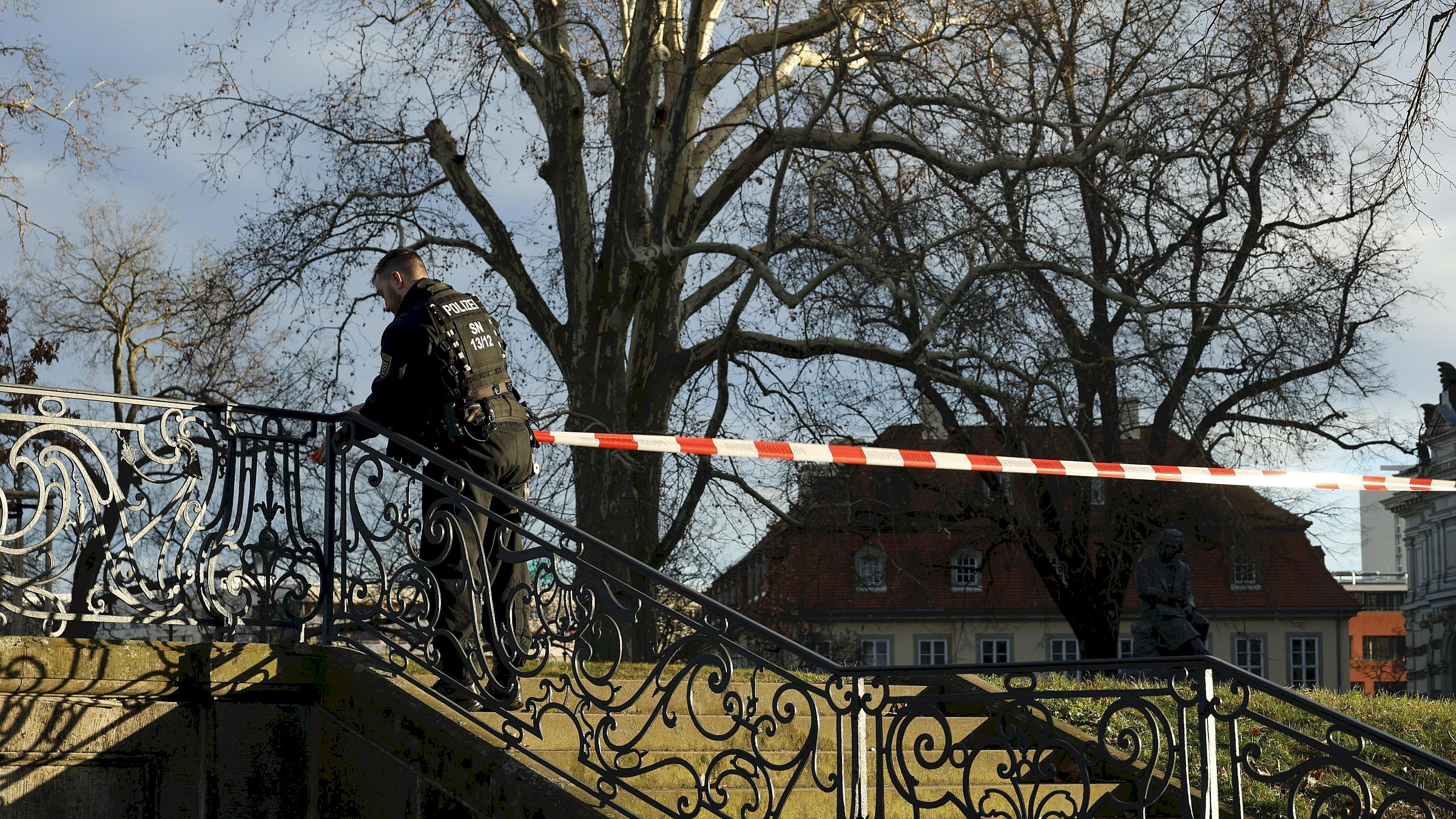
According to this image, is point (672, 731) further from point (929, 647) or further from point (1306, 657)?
point (1306, 657)

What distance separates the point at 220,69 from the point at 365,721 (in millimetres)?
13855

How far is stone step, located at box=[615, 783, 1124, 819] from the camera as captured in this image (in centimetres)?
527

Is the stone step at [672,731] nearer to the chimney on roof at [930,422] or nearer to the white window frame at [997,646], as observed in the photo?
the chimney on roof at [930,422]

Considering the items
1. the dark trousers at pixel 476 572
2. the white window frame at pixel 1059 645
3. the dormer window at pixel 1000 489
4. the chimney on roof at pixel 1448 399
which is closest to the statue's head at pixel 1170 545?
the dormer window at pixel 1000 489

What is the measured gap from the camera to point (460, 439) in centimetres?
658

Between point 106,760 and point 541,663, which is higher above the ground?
point 541,663

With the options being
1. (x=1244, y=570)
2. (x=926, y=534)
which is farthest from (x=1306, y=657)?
(x=926, y=534)

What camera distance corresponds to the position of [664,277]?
17.8 m

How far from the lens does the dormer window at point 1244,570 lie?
18.5 meters

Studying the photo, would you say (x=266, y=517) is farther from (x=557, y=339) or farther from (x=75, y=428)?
(x=557, y=339)

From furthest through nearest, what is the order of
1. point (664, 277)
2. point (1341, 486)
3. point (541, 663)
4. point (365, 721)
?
point (664, 277) < point (1341, 486) < point (365, 721) < point (541, 663)

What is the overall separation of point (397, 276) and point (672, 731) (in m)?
2.63

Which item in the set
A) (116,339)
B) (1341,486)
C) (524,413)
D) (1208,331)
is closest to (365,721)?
(524,413)

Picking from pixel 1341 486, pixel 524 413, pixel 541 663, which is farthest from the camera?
pixel 1341 486
